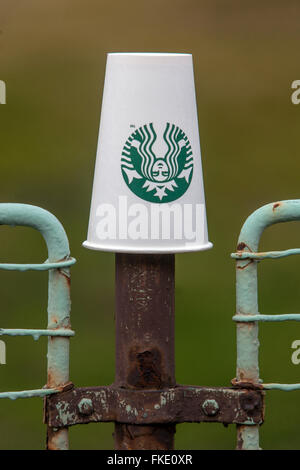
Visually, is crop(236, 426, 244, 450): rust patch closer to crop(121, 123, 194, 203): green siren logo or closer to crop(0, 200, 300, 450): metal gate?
crop(0, 200, 300, 450): metal gate

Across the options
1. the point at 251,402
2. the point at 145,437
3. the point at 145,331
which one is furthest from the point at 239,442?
the point at 145,331

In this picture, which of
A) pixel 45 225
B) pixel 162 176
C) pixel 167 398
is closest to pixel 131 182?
pixel 162 176

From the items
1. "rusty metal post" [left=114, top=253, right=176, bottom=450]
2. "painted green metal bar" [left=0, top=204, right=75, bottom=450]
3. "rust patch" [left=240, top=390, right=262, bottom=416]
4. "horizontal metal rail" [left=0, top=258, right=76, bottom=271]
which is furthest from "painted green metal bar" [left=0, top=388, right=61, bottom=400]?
"rust patch" [left=240, top=390, right=262, bottom=416]

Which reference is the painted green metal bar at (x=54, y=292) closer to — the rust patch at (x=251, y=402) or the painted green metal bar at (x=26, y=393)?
the painted green metal bar at (x=26, y=393)

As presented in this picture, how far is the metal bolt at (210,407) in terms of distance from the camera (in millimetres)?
2371

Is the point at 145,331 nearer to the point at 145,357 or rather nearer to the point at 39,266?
the point at 145,357

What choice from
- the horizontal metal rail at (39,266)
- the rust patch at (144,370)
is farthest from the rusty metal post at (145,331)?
the horizontal metal rail at (39,266)

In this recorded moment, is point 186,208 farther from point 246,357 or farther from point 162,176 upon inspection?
point 246,357

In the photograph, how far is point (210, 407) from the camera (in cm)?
237

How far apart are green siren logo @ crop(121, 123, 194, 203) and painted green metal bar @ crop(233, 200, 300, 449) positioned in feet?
0.77

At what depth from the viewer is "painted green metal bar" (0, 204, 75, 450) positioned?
91.4 inches

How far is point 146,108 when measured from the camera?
222 cm

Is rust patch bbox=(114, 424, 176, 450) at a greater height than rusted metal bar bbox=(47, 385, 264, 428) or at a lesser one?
lesser

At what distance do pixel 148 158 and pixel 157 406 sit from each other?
0.59m
